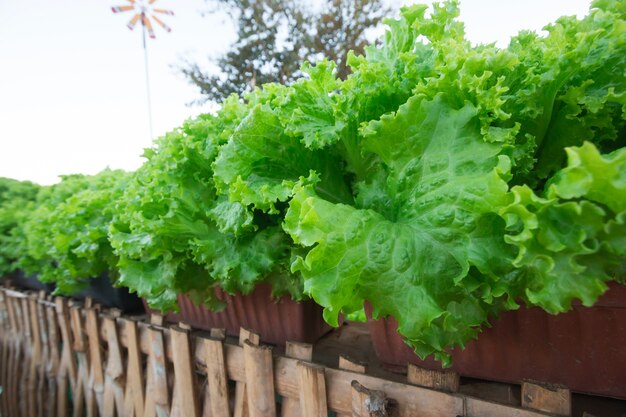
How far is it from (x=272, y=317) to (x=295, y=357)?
270 mm

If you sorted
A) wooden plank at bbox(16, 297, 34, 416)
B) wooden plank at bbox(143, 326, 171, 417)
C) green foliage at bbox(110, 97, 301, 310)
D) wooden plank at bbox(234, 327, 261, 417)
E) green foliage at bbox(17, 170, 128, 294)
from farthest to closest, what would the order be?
wooden plank at bbox(16, 297, 34, 416)
green foliage at bbox(17, 170, 128, 294)
wooden plank at bbox(143, 326, 171, 417)
wooden plank at bbox(234, 327, 261, 417)
green foliage at bbox(110, 97, 301, 310)

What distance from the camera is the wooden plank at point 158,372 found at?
2.05 metres

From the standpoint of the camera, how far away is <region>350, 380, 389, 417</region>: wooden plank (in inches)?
47.7

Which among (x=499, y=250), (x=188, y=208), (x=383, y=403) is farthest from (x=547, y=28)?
(x=188, y=208)

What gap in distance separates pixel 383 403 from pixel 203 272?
3.01 ft

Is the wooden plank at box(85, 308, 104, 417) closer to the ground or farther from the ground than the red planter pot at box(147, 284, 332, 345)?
closer to the ground

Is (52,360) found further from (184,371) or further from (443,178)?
(443,178)

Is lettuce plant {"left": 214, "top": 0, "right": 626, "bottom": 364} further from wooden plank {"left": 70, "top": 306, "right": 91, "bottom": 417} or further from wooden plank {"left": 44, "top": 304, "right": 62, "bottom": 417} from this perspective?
wooden plank {"left": 44, "top": 304, "right": 62, "bottom": 417}

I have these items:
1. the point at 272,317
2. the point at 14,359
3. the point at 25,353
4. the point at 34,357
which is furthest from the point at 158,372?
the point at 14,359

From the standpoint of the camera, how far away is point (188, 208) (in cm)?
162

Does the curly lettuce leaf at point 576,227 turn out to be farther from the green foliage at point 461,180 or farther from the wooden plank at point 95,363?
the wooden plank at point 95,363

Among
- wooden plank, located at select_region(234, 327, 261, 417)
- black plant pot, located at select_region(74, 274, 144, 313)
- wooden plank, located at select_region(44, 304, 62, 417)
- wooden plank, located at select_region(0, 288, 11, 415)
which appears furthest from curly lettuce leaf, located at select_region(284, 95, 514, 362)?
wooden plank, located at select_region(0, 288, 11, 415)

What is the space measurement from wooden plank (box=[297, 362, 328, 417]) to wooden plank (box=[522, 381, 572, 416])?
0.61 metres

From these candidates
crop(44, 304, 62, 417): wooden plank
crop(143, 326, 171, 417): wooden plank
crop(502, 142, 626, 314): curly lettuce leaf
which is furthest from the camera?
crop(44, 304, 62, 417): wooden plank
